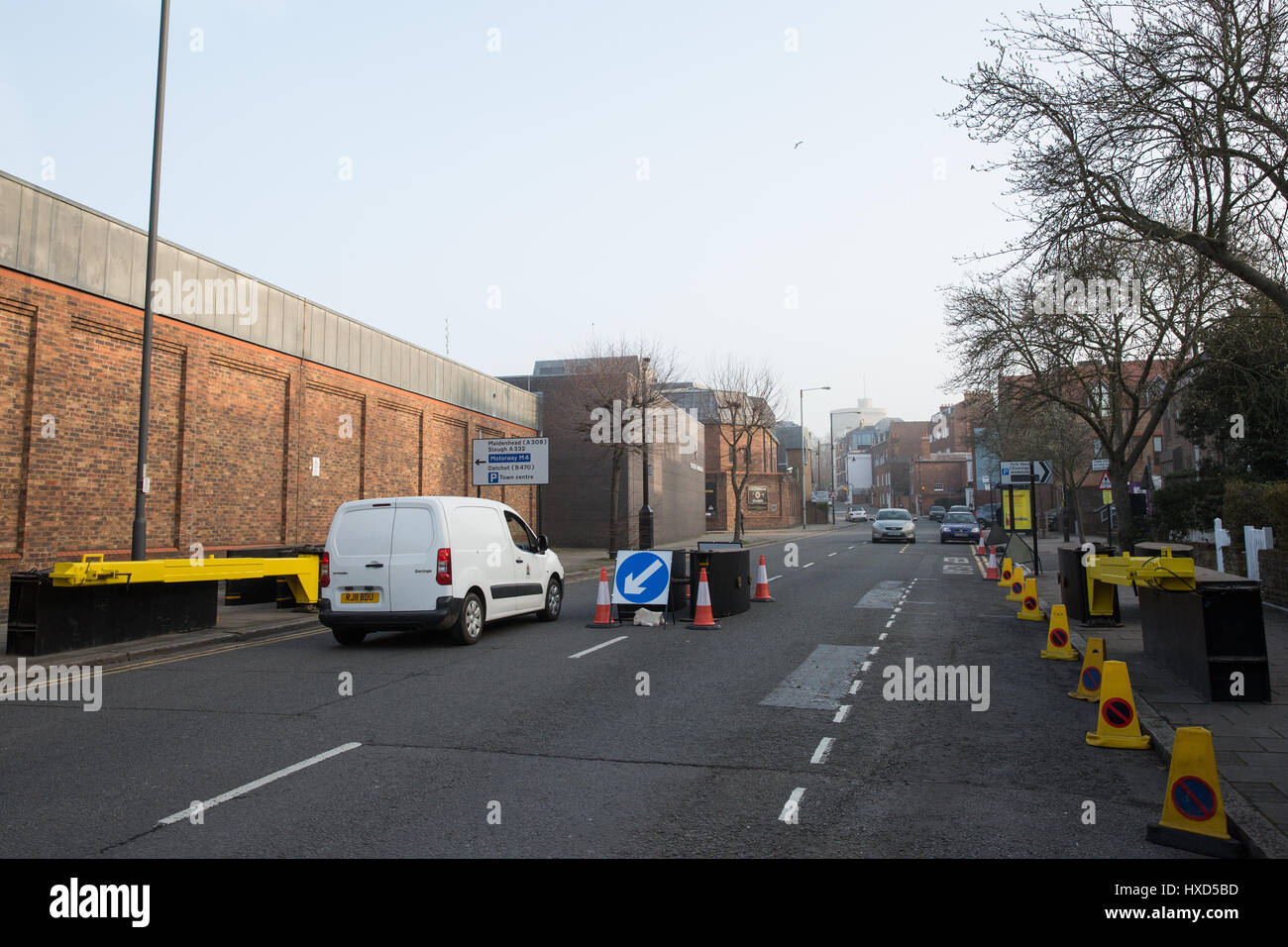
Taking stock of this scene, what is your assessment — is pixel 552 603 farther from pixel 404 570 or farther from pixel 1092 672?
pixel 1092 672

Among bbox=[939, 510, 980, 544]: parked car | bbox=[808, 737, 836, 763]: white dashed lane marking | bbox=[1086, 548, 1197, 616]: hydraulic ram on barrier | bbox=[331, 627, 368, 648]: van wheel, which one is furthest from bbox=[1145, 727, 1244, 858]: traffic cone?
bbox=[939, 510, 980, 544]: parked car

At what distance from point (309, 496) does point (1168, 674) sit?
1924 cm

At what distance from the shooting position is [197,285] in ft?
59.6

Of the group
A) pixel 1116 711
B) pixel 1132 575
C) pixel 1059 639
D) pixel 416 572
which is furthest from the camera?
pixel 416 572

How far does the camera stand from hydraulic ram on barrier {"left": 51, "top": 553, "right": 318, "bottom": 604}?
10148 millimetres

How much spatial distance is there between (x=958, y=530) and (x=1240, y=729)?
36024 mm

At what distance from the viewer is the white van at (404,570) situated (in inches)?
422

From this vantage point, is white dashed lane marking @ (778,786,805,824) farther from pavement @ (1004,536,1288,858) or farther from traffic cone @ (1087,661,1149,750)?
traffic cone @ (1087,661,1149,750)

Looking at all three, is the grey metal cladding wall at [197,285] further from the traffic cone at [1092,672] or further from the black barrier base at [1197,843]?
the black barrier base at [1197,843]

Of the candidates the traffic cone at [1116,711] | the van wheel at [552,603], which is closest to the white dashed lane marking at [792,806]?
the traffic cone at [1116,711]

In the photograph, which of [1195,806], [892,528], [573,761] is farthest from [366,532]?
[892,528]

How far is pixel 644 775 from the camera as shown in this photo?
548cm
